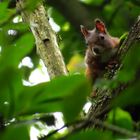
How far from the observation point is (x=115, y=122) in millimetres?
642

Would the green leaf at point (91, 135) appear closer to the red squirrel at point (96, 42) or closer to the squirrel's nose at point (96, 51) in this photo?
the red squirrel at point (96, 42)

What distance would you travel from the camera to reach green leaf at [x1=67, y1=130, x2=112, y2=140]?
0.56 meters

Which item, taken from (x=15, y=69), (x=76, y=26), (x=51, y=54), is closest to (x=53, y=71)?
(x=51, y=54)

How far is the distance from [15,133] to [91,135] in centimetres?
9

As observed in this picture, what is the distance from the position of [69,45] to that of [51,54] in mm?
1183

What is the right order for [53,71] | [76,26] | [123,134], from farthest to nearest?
[76,26] → [53,71] → [123,134]

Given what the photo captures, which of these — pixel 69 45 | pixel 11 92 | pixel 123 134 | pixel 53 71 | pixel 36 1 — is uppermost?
pixel 69 45

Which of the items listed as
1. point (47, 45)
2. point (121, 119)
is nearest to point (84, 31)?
point (47, 45)

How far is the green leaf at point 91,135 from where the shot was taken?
1.85ft

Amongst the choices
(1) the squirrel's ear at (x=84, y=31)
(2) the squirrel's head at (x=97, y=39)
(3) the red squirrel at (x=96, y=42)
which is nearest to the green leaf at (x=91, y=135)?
(1) the squirrel's ear at (x=84, y=31)

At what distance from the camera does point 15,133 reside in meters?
0.56

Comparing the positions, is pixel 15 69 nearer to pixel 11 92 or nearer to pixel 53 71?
pixel 11 92

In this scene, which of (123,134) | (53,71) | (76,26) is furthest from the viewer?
(76,26)

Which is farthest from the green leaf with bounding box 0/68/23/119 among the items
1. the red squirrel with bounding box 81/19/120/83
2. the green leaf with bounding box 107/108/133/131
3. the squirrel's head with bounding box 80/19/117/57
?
the squirrel's head with bounding box 80/19/117/57
